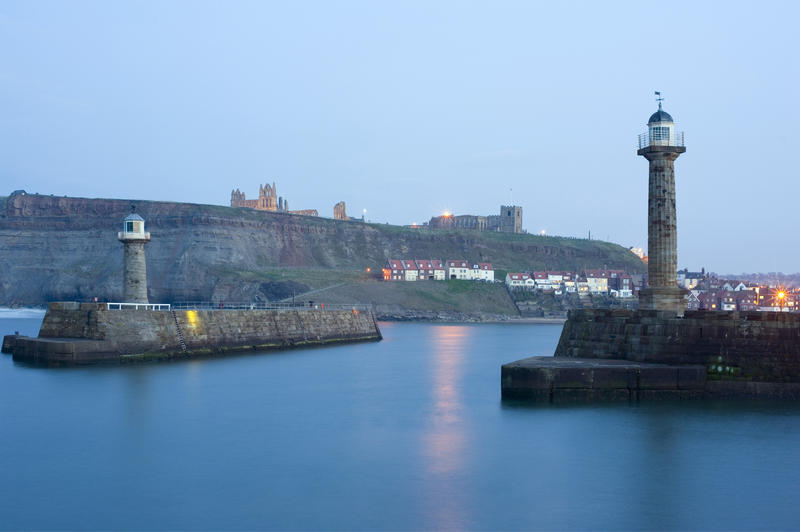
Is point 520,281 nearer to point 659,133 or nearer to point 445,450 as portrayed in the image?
point 659,133

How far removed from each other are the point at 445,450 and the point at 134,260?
89.4 ft

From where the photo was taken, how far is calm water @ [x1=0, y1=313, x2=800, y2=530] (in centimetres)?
1691

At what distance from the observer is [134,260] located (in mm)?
44031

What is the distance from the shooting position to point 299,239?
147 metres

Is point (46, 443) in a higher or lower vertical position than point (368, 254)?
lower

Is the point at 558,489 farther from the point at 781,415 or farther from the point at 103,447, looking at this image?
the point at 103,447

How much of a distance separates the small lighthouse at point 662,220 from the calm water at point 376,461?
730 centimetres

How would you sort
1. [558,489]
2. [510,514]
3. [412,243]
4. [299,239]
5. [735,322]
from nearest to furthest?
[510,514] < [558,489] < [735,322] < [299,239] < [412,243]

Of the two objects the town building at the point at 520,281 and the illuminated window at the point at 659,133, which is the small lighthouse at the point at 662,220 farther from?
the town building at the point at 520,281

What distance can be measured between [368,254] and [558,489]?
438ft

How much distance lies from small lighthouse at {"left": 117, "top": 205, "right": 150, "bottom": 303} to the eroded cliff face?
65911mm

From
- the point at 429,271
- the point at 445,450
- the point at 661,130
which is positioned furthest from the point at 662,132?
the point at 429,271

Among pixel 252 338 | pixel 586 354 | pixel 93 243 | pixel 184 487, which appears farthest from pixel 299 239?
pixel 184 487

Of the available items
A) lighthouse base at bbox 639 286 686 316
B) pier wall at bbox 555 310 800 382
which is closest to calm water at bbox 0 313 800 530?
pier wall at bbox 555 310 800 382
